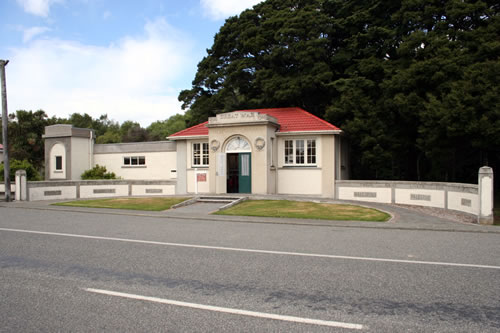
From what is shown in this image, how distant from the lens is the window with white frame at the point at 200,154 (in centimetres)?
2573

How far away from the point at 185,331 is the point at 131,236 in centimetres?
644

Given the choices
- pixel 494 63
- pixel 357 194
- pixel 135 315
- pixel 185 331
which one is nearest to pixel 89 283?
pixel 135 315

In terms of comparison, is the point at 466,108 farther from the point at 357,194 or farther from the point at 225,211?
the point at 225,211

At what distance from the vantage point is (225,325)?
Result: 14.4 feet

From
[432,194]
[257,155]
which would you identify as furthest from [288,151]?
[432,194]

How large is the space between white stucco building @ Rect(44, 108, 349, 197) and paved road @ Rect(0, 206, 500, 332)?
12.8m

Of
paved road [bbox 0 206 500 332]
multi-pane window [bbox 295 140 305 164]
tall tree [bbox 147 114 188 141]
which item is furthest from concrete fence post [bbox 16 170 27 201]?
tall tree [bbox 147 114 188 141]

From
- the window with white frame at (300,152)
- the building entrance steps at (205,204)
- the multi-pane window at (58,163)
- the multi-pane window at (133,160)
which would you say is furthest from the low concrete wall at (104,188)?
the window with white frame at (300,152)

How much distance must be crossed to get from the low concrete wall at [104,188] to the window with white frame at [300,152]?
7.37m

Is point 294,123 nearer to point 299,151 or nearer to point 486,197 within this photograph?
point 299,151

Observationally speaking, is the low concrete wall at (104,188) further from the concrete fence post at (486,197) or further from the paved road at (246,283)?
the concrete fence post at (486,197)

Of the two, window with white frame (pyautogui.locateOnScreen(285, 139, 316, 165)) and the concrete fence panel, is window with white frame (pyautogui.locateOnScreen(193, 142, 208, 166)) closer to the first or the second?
window with white frame (pyautogui.locateOnScreen(285, 139, 316, 165))

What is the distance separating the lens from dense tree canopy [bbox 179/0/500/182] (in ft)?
67.5

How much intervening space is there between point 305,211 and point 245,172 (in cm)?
748
